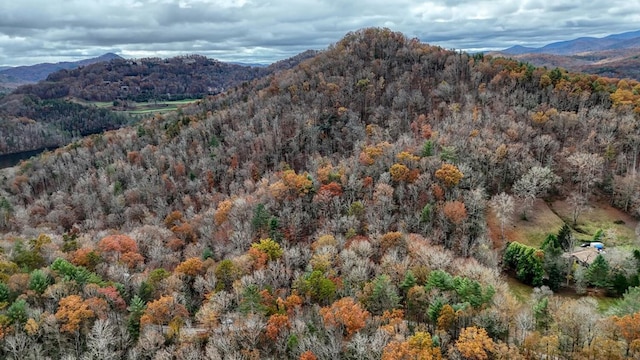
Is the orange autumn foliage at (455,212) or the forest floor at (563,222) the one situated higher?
the orange autumn foliage at (455,212)

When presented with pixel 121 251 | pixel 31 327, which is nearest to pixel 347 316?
pixel 31 327

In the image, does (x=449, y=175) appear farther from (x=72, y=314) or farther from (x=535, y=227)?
(x=72, y=314)

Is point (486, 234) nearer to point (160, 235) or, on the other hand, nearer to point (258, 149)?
point (160, 235)

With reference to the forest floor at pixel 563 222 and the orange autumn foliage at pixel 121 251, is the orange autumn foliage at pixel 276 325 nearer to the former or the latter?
the orange autumn foliage at pixel 121 251

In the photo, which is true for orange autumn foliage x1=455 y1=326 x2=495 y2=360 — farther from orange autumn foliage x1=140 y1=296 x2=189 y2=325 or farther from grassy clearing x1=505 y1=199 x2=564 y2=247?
grassy clearing x1=505 y1=199 x2=564 y2=247

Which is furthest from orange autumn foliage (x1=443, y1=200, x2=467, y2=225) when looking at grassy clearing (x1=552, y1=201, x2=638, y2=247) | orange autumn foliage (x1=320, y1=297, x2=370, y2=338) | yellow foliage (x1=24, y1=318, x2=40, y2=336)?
yellow foliage (x1=24, y1=318, x2=40, y2=336)

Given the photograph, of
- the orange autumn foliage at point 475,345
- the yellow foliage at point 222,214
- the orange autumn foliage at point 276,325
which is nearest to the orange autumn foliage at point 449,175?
the orange autumn foliage at point 475,345

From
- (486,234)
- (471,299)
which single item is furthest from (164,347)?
(486,234)

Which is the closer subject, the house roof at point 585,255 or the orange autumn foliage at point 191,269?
the orange autumn foliage at point 191,269
